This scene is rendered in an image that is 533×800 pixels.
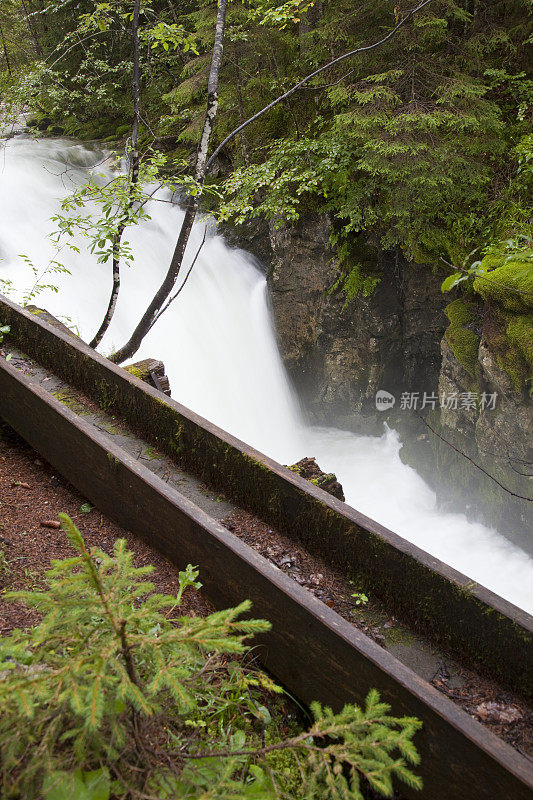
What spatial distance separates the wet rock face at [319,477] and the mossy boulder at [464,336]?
196 inches

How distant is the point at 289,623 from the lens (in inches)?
69.9

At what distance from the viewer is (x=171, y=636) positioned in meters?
1.16

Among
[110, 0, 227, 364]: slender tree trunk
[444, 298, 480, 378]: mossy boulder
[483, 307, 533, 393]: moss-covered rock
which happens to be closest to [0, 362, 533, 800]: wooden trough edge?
[110, 0, 227, 364]: slender tree trunk

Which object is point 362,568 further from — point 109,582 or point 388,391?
point 388,391

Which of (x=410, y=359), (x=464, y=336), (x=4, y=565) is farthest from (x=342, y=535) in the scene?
(x=410, y=359)

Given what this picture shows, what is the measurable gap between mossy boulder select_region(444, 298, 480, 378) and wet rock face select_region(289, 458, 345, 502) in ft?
16.4

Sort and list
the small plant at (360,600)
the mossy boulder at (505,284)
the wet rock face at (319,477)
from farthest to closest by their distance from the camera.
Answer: the mossy boulder at (505,284) < the wet rock face at (319,477) < the small plant at (360,600)

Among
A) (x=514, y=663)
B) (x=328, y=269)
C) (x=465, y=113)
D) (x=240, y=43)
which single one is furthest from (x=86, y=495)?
(x=240, y=43)

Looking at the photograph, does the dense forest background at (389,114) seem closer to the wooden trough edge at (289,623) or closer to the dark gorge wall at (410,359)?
the dark gorge wall at (410,359)

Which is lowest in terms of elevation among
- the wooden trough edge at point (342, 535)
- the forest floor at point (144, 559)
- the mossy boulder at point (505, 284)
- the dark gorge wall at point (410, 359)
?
the forest floor at point (144, 559)

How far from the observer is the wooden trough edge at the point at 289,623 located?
1.34 meters

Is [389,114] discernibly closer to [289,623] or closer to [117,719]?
[289,623]

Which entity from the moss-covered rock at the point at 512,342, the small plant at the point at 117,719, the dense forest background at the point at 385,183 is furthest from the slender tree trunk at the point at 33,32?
the small plant at the point at 117,719

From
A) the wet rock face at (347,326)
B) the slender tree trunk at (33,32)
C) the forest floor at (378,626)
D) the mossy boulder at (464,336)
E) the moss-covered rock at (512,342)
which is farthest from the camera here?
the slender tree trunk at (33,32)
